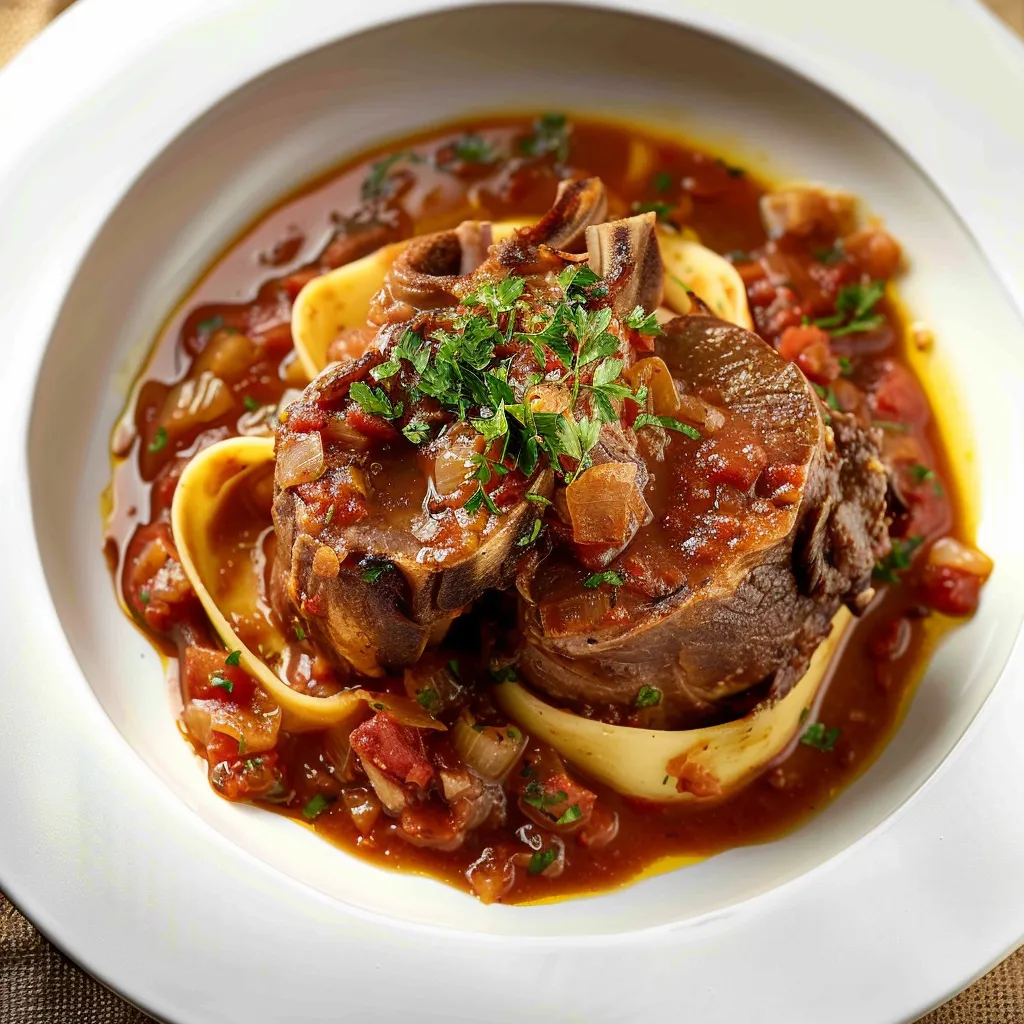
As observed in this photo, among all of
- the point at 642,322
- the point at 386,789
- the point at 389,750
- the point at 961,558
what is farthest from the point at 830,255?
the point at 386,789

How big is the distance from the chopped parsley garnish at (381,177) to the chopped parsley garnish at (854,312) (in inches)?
124

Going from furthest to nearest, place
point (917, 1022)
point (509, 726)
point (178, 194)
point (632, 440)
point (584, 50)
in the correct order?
point (584, 50)
point (178, 194)
point (509, 726)
point (917, 1022)
point (632, 440)

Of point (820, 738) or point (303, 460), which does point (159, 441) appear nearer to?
point (303, 460)

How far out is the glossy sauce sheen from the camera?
6.12 metres

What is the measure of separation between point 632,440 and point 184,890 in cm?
308

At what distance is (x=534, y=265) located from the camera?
566 cm

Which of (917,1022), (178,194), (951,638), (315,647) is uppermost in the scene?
(178,194)

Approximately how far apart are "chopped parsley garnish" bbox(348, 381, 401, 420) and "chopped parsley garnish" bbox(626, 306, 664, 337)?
129cm

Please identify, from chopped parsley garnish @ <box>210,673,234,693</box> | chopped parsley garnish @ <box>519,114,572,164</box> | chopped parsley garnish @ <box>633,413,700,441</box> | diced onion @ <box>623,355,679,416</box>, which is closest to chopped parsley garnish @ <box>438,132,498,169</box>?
chopped parsley garnish @ <box>519,114,572,164</box>

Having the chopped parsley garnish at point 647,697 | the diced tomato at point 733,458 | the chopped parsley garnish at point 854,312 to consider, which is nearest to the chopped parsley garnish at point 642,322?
the diced tomato at point 733,458

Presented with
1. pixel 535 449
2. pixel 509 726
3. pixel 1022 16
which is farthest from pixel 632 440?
pixel 1022 16

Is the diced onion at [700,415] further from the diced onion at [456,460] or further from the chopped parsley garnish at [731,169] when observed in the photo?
the chopped parsley garnish at [731,169]

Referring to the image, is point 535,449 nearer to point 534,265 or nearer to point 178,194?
point 534,265

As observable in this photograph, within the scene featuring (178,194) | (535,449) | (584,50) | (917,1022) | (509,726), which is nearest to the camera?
(535,449)
